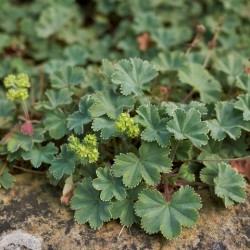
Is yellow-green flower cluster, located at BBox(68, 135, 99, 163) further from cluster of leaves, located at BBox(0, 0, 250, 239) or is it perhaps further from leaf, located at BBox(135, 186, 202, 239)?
leaf, located at BBox(135, 186, 202, 239)

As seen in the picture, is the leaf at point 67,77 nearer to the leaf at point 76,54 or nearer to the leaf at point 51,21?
the leaf at point 76,54

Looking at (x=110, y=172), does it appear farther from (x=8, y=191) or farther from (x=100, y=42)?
(x=100, y=42)

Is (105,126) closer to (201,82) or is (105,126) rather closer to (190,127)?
(190,127)

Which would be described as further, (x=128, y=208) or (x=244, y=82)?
(x=244, y=82)

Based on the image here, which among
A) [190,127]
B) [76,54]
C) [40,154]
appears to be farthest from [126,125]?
[76,54]

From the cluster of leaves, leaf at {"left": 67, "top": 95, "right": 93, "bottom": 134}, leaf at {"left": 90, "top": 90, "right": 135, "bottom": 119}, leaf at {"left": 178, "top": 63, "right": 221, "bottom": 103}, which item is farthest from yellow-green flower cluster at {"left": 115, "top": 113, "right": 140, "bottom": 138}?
leaf at {"left": 178, "top": 63, "right": 221, "bottom": 103}

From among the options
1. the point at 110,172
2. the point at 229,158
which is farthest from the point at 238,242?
the point at 110,172
